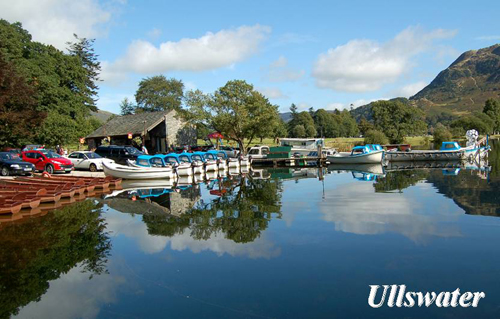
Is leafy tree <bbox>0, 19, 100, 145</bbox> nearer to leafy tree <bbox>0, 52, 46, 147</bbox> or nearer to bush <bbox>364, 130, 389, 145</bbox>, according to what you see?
leafy tree <bbox>0, 52, 46, 147</bbox>

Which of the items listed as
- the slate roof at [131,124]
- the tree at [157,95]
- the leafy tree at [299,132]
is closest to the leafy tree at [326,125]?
the leafy tree at [299,132]

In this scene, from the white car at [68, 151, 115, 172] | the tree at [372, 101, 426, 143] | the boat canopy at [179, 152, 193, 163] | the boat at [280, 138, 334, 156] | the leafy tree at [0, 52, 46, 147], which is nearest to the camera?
the white car at [68, 151, 115, 172]

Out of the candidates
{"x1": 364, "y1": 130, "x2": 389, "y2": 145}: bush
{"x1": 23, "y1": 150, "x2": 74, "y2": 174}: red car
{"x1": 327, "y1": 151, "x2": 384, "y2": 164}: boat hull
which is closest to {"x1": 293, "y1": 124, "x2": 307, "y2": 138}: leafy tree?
{"x1": 364, "y1": 130, "x2": 389, "y2": 145}: bush

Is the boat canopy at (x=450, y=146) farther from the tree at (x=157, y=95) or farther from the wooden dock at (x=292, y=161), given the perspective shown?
the tree at (x=157, y=95)

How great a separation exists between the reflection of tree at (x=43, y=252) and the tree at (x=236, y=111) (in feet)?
104

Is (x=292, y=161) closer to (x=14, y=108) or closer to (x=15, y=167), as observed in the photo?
(x=15, y=167)

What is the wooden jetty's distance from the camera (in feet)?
49.5

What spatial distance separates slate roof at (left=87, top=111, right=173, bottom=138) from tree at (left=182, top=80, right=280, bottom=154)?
3.71 meters

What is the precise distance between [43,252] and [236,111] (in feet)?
120

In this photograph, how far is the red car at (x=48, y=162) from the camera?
28.2m

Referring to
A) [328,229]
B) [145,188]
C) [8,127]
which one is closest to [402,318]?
[328,229]

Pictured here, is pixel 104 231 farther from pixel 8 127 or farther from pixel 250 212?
pixel 8 127

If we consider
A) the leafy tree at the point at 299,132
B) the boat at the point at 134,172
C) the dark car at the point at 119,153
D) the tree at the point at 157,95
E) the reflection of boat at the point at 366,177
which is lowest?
the reflection of boat at the point at 366,177

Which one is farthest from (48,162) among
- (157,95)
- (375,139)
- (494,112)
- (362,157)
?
(494,112)
